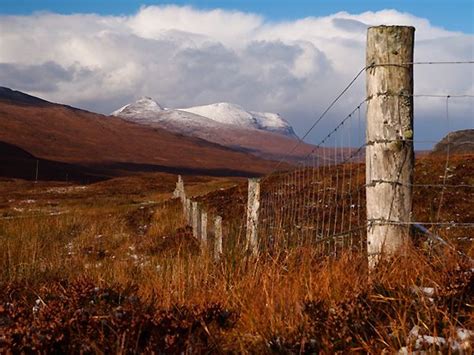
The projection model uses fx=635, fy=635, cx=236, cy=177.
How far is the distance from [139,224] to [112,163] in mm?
108646

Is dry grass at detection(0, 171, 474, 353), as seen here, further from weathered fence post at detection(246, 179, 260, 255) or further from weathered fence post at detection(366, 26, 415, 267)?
weathered fence post at detection(246, 179, 260, 255)

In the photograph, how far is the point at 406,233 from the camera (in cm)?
604

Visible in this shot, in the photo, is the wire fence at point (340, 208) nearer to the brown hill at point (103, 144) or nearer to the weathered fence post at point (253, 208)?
the weathered fence post at point (253, 208)

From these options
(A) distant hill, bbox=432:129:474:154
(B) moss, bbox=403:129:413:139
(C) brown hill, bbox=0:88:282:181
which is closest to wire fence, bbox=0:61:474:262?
(B) moss, bbox=403:129:413:139

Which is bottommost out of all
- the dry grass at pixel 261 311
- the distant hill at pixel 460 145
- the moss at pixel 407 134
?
the dry grass at pixel 261 311

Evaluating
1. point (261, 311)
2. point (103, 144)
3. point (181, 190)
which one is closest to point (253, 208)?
point (261, 311)

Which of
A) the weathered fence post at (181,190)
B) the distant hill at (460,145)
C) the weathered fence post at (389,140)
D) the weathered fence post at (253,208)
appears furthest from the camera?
the distant hill at (460,145)

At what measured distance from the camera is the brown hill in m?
127

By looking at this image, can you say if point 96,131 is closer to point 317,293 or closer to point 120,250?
point 120,250

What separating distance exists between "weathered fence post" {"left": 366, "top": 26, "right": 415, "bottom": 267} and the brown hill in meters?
109

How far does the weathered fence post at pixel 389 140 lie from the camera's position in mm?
6035

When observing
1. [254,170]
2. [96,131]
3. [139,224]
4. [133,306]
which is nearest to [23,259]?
[133,306]

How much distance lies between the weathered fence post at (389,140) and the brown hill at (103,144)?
358 feet

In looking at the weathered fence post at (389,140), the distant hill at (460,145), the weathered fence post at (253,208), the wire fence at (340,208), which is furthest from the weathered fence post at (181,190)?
the weathered fence post at (389,140)
